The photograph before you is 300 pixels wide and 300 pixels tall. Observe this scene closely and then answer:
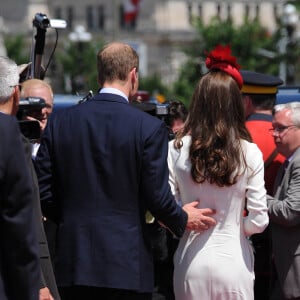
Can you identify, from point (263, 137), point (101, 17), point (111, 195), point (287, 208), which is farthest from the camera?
point (101, 17)

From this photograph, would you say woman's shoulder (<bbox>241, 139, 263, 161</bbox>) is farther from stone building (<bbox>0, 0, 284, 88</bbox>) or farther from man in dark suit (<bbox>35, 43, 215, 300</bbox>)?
stone building (<bbox>0, 0, 284, 88</bbox>)

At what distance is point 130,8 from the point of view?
86.7 m

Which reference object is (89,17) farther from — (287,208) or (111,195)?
(111,195)

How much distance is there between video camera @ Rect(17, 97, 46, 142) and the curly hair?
840mm

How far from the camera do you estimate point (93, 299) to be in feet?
17.1

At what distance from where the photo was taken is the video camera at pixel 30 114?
17.1ft

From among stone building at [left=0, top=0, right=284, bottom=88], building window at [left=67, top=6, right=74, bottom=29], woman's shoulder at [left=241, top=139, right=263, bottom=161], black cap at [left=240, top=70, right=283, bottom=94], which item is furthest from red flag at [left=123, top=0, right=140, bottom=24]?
woman's shoulder at [left=241, top=139, right=263, bottom=161]

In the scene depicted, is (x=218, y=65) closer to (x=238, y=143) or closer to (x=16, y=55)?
(x=238, y=143)

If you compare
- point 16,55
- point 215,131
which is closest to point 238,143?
point 215,131

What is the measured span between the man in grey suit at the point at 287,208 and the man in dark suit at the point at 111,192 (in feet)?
3.41

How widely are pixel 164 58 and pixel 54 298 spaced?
8667cm

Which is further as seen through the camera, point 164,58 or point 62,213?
point 164,58

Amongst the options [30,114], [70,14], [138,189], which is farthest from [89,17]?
[138,189]

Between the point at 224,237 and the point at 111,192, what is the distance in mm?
767
